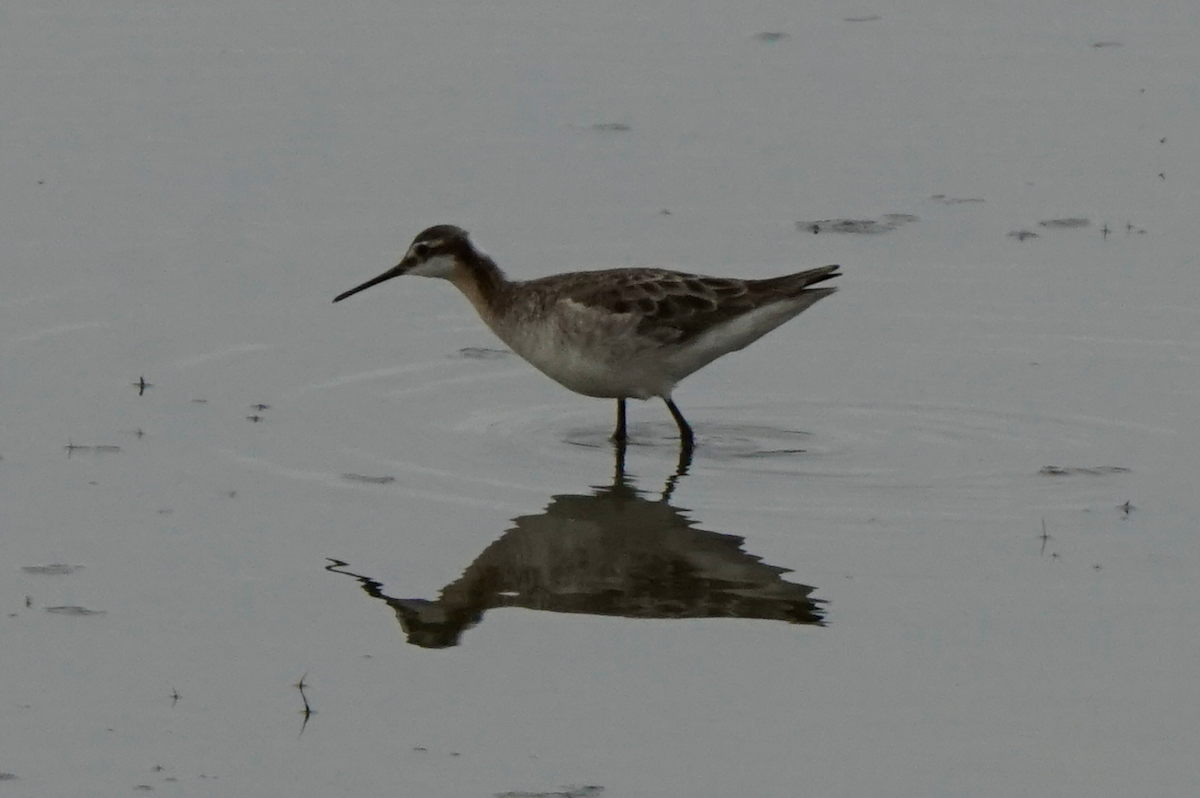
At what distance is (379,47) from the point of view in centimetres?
2020

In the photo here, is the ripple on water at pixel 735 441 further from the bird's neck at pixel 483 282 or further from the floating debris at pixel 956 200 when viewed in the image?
the floating debris at pixel 956 200

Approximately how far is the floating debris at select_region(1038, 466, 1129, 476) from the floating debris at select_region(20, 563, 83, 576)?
4918 millimetres

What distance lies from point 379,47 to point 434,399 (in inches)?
289

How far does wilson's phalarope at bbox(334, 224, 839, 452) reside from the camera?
13078 mm

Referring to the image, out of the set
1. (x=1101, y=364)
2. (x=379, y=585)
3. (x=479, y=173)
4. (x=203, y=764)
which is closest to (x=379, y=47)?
(x=479, y=173)

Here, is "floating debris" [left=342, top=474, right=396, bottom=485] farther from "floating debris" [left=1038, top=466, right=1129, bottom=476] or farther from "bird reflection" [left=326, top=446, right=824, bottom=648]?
"floating debris" [left=1038, top=466, right=1129, bottom=476]

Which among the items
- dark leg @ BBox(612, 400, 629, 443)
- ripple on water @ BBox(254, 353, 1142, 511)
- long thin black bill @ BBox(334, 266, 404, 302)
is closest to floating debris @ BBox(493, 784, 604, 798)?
ripple on water @ BBox(254, 353, 1142, 511)

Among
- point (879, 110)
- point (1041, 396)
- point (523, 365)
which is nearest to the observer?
point (1041, 396)

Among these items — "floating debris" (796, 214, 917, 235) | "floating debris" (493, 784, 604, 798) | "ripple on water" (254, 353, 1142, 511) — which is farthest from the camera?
"floating debris" (796, 214, 917, 235)

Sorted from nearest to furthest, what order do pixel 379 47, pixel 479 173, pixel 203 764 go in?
pixel 203 764 < pixel 479 173 < pixel 379 47

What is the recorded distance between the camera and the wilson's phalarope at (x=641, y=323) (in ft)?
42.9

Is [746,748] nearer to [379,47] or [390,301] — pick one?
[390,301]

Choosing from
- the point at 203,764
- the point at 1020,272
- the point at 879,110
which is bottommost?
the point at 203,764

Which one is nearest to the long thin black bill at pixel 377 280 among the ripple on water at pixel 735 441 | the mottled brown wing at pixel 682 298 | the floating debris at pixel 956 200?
the ripple on water at pixel 735 441
